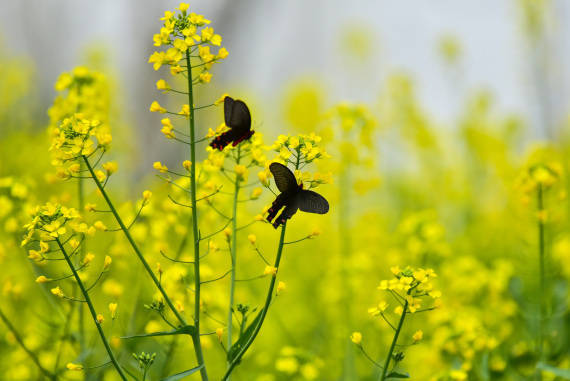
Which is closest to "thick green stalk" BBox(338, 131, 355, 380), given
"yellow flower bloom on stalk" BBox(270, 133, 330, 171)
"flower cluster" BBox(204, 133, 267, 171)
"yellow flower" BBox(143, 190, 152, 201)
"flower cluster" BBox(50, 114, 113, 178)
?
"flower cluster" BBox(204, 133, 267, 171)

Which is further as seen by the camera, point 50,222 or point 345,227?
point 345,227

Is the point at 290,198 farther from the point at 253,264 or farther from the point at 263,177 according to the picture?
the point at 253,264

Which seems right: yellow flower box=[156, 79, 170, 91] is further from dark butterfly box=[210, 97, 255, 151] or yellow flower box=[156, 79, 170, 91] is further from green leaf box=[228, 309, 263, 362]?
green leaf box=[228, 309, 263, 362]

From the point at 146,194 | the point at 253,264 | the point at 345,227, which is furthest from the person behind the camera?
the point at 253,264

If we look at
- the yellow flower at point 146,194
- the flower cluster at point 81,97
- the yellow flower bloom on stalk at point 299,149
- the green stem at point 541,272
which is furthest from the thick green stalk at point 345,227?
the yellow flower at point 146,194

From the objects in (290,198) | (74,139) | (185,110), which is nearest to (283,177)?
(290,198)

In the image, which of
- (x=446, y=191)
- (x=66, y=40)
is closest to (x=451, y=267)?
(x=446, y=191)
